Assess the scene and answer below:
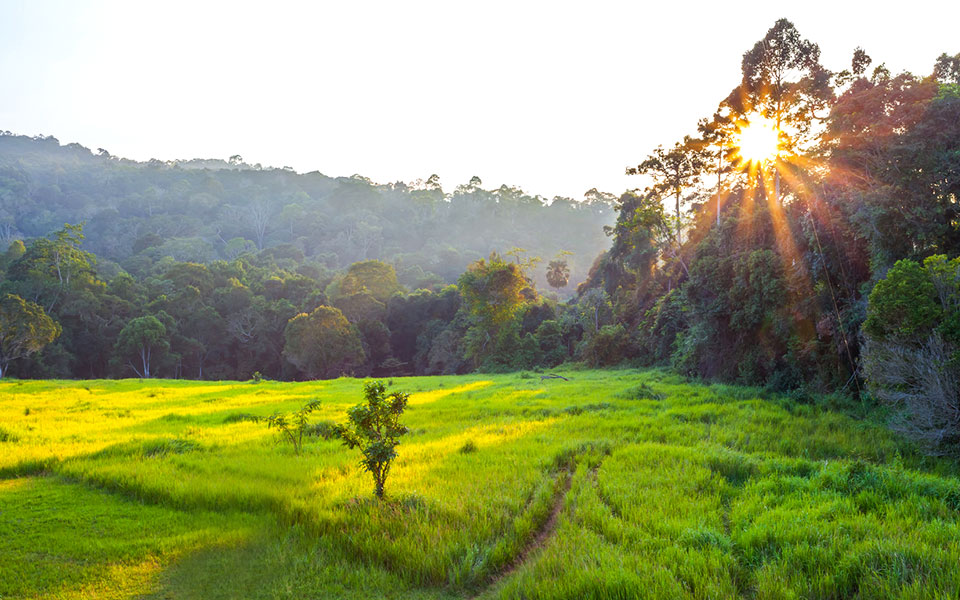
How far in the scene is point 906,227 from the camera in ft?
38.2

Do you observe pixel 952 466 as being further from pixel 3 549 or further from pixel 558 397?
pixel 3 549

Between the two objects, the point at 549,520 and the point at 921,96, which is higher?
the point at 921,96

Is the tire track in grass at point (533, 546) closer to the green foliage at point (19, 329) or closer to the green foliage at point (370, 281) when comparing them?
the green foliage at point (19, 329)

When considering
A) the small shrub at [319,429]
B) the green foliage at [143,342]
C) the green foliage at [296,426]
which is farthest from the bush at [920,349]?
the green foliage at [143,342]

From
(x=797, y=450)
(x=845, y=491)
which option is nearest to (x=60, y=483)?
(x=845, y=491)

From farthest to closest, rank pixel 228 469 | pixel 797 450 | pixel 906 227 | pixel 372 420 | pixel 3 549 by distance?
1. pixel 906 227
2. pixel 797 450
3. pixel 228 469
4. pixel 372 420
5. pixel 3 549

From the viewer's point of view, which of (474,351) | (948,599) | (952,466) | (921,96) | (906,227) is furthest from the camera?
(474,351)

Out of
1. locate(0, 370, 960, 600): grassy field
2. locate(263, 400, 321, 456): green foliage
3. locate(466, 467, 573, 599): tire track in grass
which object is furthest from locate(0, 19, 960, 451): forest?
locate(263, 400, 321, 456): green foliage

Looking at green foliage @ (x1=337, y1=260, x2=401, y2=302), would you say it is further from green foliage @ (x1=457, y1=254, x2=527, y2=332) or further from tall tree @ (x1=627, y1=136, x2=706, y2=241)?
tall tree @ (x1=627, y1=136, x2=706, y2=241)

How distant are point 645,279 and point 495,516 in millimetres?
33466

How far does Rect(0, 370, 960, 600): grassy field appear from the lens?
14.5 ft

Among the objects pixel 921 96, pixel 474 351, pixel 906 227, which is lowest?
pixel 474 351

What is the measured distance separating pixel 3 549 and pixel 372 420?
439 cm

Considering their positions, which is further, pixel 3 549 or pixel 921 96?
pixel 921 96
